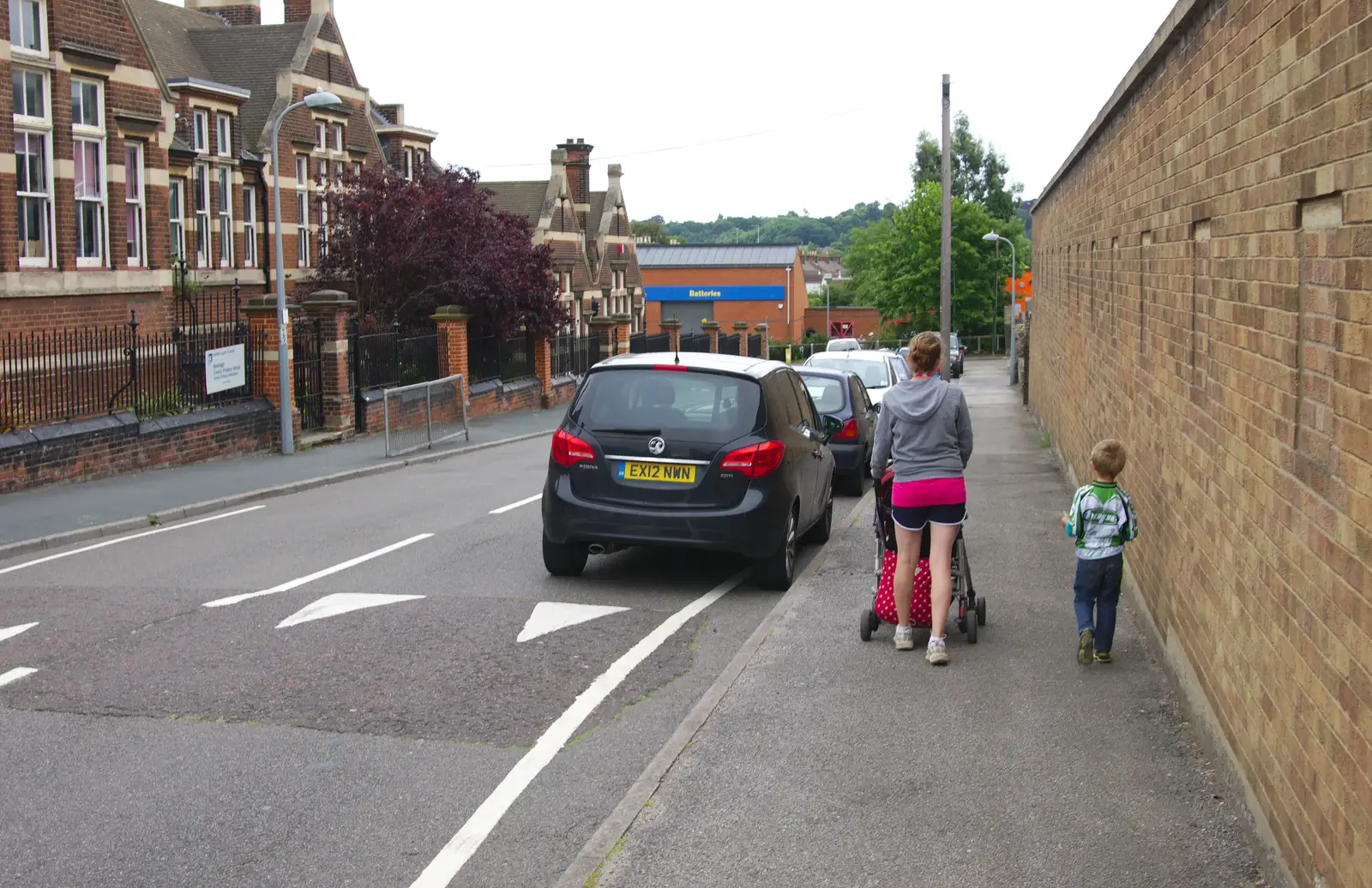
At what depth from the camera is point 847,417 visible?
53.9 feet

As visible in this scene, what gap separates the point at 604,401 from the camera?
33.2ft

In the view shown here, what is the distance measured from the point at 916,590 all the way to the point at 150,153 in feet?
72.5

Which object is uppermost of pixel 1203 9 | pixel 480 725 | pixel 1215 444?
pixel 1203 9

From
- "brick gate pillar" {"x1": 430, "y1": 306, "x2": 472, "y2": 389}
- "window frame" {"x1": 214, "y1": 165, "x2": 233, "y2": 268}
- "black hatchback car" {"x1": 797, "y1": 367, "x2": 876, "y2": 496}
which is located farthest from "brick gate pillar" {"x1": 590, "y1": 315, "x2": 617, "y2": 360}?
"black hatchback car" {"x1": 797, "y1": 367, "x2": 876, "y2": 496}

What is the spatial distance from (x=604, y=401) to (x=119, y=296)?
17364 millimetres

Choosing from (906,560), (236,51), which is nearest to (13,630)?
(906,560)

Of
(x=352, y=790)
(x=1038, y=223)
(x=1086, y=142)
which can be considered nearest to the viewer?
(x=352, y=790)

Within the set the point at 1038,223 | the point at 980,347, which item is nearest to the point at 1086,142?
the point at 1038,223

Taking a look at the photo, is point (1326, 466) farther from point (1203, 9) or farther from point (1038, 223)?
point (1038, 223)

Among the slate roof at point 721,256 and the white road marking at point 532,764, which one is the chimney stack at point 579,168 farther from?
the white road marking at point 532,764

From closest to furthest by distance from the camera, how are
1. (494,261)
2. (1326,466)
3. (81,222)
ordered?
1. (1326,466)
2. (81,222)
3. (494,261)

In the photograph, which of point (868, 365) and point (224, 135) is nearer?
point (868, 365)

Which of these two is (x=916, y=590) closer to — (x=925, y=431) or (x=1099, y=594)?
(x=925, y=431)

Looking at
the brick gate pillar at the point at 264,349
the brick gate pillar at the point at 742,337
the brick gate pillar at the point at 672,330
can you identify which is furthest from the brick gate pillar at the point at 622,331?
the brick gate pillar at the point at 264,349
